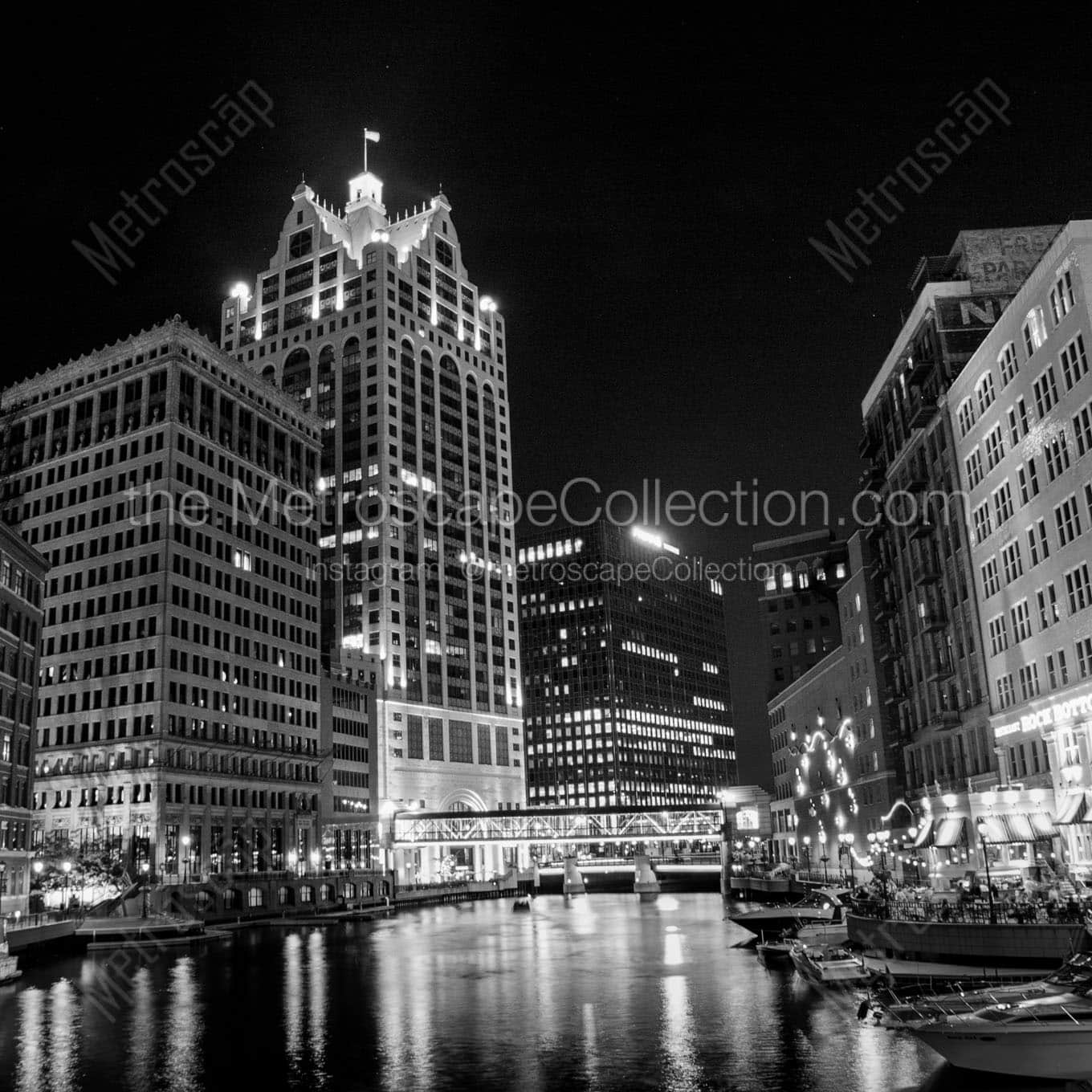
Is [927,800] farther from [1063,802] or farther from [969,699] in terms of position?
[1063,802]

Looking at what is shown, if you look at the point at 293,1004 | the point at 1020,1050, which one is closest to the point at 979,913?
the point at 1020,1050

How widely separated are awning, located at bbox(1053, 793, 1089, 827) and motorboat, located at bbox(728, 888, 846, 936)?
22.4 meters

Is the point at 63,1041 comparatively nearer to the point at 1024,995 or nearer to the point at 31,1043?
the point at 31,1043

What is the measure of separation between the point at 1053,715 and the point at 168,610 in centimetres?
11030

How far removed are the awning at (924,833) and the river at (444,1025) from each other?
16313 mm

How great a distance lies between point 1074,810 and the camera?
67.3m

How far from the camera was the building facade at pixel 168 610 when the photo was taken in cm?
13962

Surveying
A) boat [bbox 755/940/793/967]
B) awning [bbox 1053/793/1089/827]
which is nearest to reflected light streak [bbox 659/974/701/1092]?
boat [bbox 755/940/793/967]

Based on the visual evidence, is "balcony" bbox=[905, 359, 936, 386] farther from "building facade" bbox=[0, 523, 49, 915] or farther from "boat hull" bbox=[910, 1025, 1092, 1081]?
"building facade" bbox=[0, 523, 49, 915]

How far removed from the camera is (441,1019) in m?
58.0

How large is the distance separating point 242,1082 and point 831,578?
164101mm

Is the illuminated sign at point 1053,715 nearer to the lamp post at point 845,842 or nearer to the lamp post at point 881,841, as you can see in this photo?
the lamp post at point 881,841

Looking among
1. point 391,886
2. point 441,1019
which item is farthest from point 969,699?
point 391,886

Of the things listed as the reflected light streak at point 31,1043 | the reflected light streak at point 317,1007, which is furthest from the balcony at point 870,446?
the reflected light streak at point 31,1043
